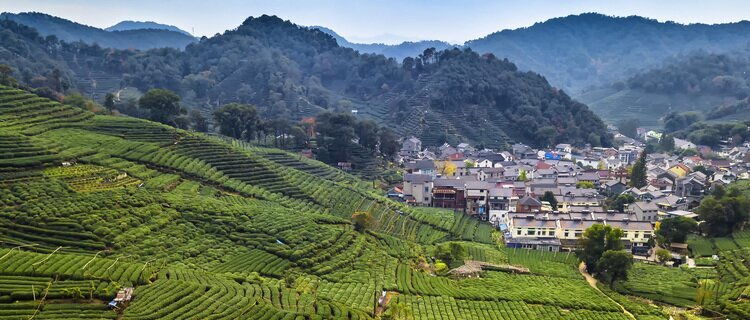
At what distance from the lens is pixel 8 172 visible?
128 feet

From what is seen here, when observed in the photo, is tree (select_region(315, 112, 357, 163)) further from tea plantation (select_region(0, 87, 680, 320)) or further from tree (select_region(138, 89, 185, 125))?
tree (select_region(138, 89, 185, 125))

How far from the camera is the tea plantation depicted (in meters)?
27.0

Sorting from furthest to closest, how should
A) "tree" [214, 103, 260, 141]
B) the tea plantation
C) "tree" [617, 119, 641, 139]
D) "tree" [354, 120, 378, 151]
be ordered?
"tree" [617, 119, 641, 139], "tree" [354, 120, 378, 151], "tree" [214, 103, 260, 141], the tea plantation

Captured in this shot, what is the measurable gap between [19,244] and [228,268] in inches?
436

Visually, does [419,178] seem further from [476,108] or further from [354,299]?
[476,108]

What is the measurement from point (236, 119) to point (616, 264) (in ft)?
162

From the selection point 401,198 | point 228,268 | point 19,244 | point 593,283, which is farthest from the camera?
point 401,198

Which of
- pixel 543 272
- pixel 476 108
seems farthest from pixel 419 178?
pixel 476 108

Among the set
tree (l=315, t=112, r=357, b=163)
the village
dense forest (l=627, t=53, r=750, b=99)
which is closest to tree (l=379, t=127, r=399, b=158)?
the village

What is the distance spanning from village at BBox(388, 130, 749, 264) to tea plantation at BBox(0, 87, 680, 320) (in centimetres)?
344

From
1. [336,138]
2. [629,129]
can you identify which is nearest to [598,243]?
[336,138]

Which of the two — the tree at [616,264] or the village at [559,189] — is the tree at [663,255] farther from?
the tree at [616,264]

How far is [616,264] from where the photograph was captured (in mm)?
39781

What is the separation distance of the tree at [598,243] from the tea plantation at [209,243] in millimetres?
1466
